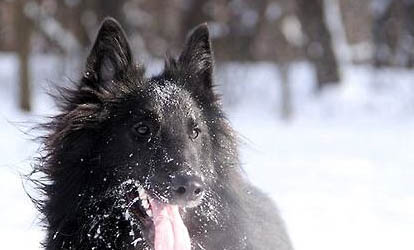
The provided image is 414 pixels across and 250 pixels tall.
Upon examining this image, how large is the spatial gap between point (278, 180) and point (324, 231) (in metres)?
3.42

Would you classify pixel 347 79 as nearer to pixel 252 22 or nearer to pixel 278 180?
pixel 252 22

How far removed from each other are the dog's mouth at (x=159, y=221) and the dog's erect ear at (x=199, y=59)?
1.01 m

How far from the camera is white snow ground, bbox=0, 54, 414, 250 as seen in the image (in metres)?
8.16

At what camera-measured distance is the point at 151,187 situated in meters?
4.62

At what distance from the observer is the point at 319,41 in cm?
2275

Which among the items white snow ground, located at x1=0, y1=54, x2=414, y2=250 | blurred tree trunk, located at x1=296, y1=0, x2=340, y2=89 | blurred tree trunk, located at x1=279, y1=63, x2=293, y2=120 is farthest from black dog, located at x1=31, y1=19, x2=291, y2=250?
blurred tree trunk, located at x1=296, y1=0, x2=340, y2=89

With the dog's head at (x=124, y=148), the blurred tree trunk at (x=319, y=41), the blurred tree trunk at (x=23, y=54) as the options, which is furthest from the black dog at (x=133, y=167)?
the blurred tree trunk at (x=319, y=41)

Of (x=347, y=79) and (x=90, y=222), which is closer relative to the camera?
(x=90, y=222)

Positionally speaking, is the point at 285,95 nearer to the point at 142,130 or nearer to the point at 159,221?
the point at 142,130

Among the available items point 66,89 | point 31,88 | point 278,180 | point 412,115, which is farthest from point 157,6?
point 66,89

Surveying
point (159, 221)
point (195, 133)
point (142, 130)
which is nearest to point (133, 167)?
point (142, 130)

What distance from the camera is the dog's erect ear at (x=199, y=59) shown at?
537 centimetres

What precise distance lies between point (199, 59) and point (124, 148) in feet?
3.27

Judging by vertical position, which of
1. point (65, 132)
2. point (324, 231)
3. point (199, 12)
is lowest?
point (324, 231)
